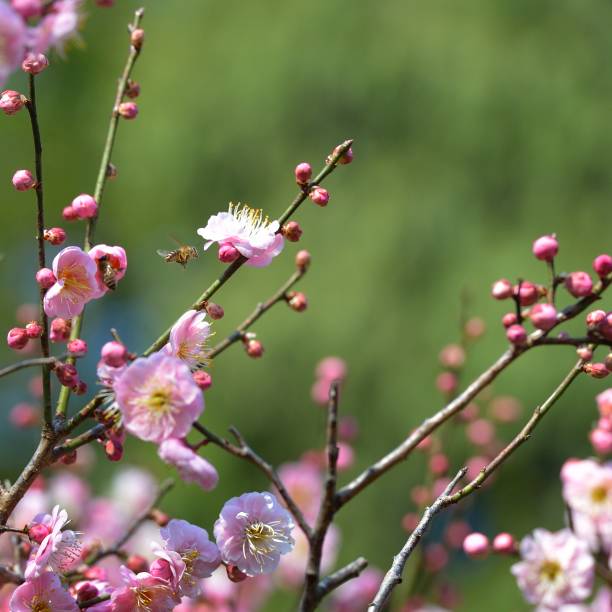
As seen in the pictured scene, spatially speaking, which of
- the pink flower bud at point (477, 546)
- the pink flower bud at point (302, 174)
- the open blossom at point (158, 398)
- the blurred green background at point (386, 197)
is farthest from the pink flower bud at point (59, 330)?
the blurred green background at point (386, 197)

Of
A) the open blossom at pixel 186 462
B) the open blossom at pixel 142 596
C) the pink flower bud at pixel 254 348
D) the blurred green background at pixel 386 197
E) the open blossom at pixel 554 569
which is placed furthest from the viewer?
the blurred green background at pixel 386 197

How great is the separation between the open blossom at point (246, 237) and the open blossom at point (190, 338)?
7 centimetres

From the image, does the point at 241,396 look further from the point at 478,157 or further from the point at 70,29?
the point at 70,29

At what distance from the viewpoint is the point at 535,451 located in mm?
4066

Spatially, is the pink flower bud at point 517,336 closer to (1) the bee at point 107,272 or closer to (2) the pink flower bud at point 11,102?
(1) the bee at point 107,272

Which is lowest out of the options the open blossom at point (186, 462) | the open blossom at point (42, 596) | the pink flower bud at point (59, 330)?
the open blossom at point (42, 596)

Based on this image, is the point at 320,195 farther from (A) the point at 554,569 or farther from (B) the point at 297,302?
(A) the point at 554,569

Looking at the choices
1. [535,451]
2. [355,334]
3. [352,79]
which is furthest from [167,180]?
[535,451]

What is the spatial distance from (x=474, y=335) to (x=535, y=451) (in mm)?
2795

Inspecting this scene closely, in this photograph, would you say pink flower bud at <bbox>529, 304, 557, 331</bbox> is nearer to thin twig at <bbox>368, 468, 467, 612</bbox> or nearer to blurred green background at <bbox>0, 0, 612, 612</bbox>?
thin twig at <bbox>368, 468, 467, 612</bbox>

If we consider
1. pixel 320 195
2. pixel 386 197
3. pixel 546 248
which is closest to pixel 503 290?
pixel 546 248

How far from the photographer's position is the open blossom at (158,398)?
25.6 inches

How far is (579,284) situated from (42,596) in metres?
0.47

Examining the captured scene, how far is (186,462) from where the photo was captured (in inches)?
25.4
